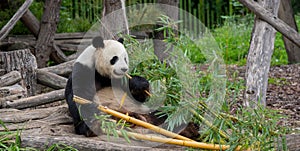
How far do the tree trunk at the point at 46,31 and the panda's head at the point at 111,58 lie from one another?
3.68m

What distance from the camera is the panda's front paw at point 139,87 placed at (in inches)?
128

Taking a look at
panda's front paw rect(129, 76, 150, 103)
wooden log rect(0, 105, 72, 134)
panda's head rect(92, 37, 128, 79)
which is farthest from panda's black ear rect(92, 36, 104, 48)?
wooden log rect(0, 105, 72, 134)

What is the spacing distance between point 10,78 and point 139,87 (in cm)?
207

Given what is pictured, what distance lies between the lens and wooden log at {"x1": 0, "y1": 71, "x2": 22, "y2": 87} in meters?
4.81

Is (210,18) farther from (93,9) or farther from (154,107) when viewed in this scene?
(154,107)

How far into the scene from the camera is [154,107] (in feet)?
10.6

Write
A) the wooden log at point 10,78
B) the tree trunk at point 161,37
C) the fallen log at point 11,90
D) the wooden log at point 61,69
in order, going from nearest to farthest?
the tree trunk at point 161,37, the fallen log at point 11,90, the wooden log at point 10,78, the wooden log at point 61,69

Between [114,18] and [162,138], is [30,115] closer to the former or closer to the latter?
[162,138]

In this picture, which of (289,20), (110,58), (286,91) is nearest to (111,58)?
(110,58)

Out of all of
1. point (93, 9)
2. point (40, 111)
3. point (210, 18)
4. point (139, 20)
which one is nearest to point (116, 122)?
point (40, 111)

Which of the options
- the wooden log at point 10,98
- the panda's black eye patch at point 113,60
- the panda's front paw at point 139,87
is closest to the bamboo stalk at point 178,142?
the panda's front paw at point 139,87

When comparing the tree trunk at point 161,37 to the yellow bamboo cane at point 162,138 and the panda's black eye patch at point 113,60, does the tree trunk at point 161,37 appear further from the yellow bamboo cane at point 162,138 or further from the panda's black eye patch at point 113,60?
the yellow bamboo cane at point 162,138

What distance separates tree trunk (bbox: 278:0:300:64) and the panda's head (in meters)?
4.59

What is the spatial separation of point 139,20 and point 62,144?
459cm
